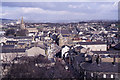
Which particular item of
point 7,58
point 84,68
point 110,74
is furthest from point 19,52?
point 110,74

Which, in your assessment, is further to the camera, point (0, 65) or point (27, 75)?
point (0, 65)

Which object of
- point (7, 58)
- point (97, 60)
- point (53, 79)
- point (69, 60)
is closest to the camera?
point (53, 79)

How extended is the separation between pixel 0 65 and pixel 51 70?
6671mm

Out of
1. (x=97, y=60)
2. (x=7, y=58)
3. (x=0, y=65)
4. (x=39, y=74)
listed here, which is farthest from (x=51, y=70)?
(x=7, y=58)

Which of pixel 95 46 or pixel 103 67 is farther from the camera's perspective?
pixel 95 46

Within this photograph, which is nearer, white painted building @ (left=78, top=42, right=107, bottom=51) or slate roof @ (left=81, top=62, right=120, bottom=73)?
slate roof @ (left=81, top=62, right=120, bottom=73)

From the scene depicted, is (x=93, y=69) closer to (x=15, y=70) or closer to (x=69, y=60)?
(x=15, y=70)

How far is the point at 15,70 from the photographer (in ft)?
68.1

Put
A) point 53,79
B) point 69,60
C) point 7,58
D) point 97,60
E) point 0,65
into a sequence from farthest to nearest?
point 7,58 → point 69,60 → point 0,65 → point 97,60 → point 53,79

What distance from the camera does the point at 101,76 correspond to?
18781 millimetres

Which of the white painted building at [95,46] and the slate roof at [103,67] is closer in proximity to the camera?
the slate roof at [103,67]

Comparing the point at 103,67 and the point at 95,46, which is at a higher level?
the point at 103,67

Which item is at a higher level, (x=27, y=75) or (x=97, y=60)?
(x=97, y=60)

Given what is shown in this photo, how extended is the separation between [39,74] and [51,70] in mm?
1951
